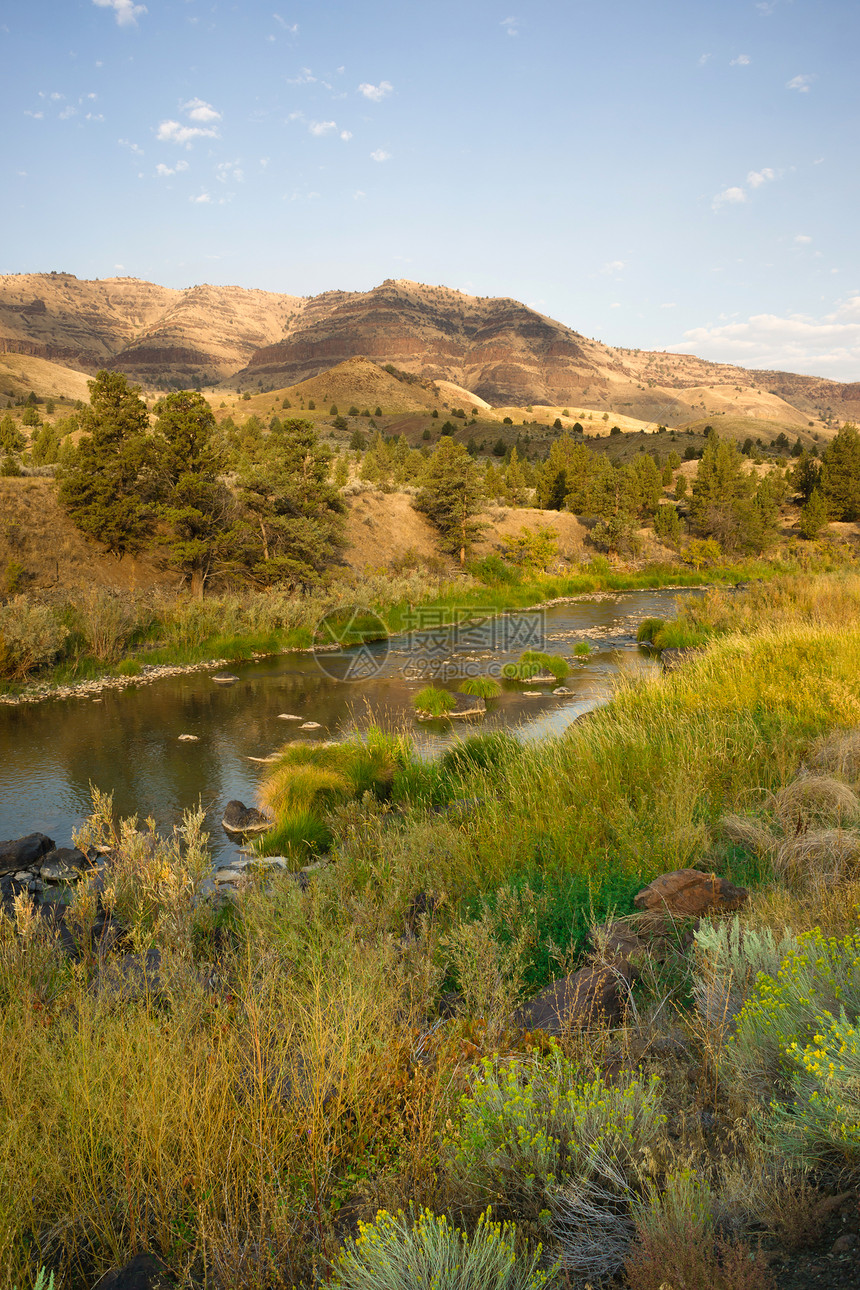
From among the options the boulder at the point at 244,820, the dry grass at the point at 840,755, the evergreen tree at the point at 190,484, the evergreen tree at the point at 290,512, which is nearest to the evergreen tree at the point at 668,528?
the evergreen tree at the point at 290,512

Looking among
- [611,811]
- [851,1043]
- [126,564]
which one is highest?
[126,564]

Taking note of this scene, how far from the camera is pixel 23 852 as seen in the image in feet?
21.6

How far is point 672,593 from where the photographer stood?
28969mm

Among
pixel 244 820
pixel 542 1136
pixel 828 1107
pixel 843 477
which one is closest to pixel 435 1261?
pixel 542 1136

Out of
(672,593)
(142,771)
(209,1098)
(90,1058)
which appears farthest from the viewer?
(672,593)

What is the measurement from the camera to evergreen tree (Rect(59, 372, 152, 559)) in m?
18.4

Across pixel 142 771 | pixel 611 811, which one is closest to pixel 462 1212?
pixel 611 811

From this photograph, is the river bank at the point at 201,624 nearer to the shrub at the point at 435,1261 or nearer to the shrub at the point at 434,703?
the shrub at the point at 434,703

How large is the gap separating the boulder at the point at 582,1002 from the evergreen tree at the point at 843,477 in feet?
148

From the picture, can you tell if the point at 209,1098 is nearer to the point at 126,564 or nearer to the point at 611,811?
the point at 611,811

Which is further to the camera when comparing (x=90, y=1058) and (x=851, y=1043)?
(x=90, y=1058)

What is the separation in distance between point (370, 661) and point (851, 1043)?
1533 cm

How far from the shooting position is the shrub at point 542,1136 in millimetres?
1797

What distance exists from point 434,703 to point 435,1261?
10750 millimetres
